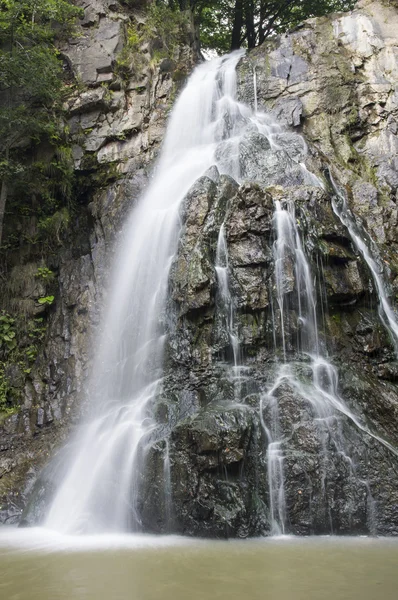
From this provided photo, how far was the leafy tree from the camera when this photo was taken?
426 inches

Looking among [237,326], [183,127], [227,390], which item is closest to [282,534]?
[227,390]

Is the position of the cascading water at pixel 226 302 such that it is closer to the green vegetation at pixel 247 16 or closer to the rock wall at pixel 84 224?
the rock wall at pixel 84 224

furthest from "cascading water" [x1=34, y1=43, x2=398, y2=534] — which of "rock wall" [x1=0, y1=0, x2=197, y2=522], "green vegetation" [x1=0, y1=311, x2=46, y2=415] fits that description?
"green vegetation" [x1=0, y1=311, x2=46, y2=415]

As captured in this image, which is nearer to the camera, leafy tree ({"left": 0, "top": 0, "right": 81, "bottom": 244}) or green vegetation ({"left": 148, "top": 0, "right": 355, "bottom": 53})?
leafy tree ({"left": 0, "top": 0, "right": 81, "bottom": 244})

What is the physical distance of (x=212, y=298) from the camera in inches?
311

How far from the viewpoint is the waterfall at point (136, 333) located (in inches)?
249

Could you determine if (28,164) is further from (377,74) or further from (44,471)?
(377,74)

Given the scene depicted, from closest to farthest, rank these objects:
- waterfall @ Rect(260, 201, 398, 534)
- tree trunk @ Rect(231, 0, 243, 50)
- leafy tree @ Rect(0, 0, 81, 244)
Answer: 1. waterfall @ Rect(260, 201, 398, 534)
2. leafy tree @ Rect(0, 0, 81, 244)
3. tree trunk @ Rect(231, 0, 243, 50)

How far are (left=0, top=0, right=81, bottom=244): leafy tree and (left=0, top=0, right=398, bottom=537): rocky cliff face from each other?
29.5 inches

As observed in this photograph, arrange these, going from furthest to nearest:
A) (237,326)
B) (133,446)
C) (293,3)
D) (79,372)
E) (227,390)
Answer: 1. (293,3)
2. (79,372)
3. (237,326)
4. (227,390)
5. (133,446)

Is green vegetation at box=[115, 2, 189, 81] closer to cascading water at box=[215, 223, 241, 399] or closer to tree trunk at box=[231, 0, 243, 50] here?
tree trunk at box=[231, 0, 243, 50]

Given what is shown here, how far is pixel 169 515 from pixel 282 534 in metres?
1.36

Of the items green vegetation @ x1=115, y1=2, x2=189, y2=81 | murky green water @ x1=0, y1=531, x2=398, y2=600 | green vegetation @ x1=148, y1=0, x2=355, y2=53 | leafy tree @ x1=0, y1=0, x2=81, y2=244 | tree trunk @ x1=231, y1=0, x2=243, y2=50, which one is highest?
green vegetation @ x1=148, y1=0, x2=355, y2=53

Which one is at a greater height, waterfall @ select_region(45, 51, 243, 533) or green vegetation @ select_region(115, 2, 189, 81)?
green vegetation @ select_region(115, 2, 189, 81)
